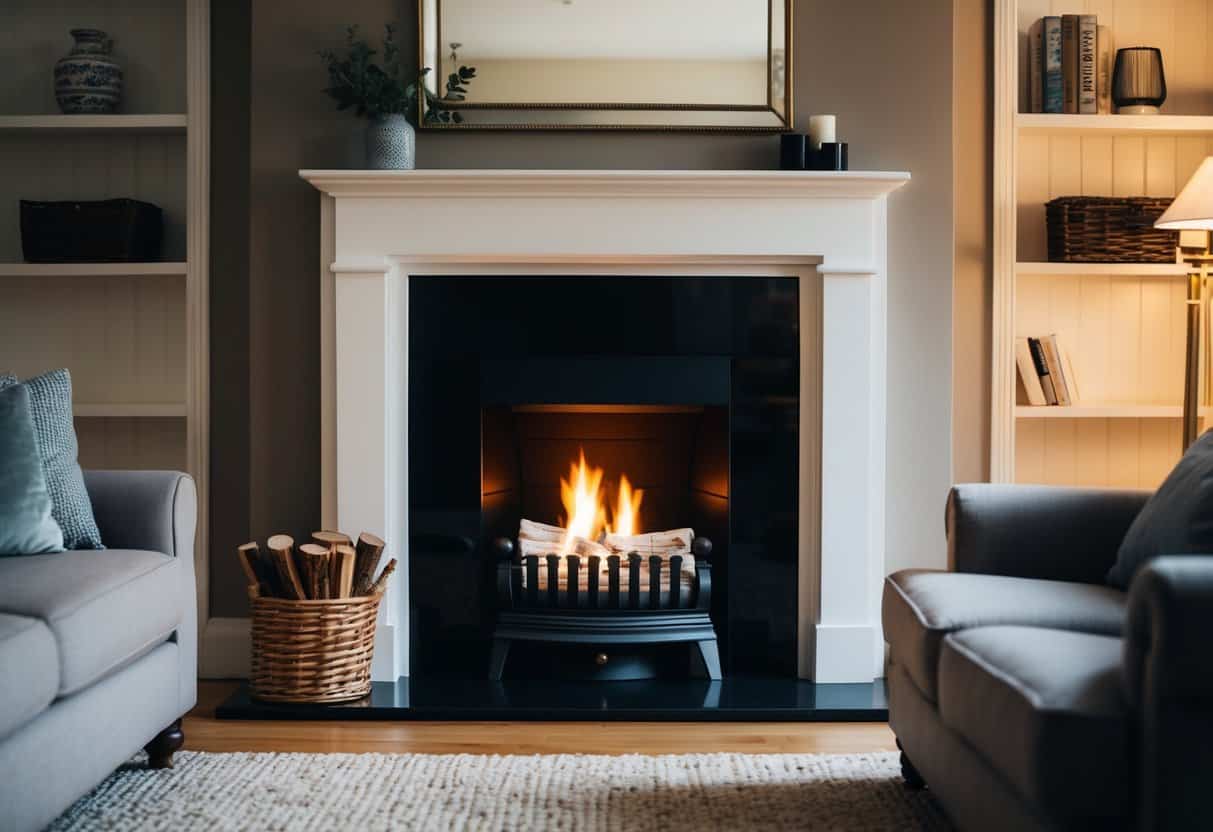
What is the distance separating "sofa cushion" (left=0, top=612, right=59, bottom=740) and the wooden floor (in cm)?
87

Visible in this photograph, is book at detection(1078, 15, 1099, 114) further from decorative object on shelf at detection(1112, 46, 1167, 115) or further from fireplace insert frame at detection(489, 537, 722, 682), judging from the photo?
fireplace insert frame at detection(489, 537, 722, 682)

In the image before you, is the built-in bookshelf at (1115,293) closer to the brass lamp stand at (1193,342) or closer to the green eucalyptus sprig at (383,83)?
the brass lamp stand at (1193,342)

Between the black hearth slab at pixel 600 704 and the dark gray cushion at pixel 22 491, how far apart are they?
815mm

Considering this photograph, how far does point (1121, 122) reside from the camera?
3.59 metres

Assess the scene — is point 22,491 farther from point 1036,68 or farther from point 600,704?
point 1036,68

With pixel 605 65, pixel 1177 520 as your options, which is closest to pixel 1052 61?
pixel 605 65

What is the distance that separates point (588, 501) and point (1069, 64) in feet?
6.52

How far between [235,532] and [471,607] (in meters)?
0.80

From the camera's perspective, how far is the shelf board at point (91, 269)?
354 cm

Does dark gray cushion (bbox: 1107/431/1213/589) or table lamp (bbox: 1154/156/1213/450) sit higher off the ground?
table lamp (bbox: 1154/156/1213/450)

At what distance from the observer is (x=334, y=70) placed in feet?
10.6

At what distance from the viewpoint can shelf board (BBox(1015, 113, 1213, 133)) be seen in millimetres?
3574

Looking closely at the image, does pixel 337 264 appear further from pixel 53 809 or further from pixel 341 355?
pixel 53 809

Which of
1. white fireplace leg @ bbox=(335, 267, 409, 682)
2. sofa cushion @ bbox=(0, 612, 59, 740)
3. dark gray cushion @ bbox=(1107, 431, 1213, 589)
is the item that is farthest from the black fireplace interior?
sofa cushion @ bbox=(0, 612, 59, 740)
